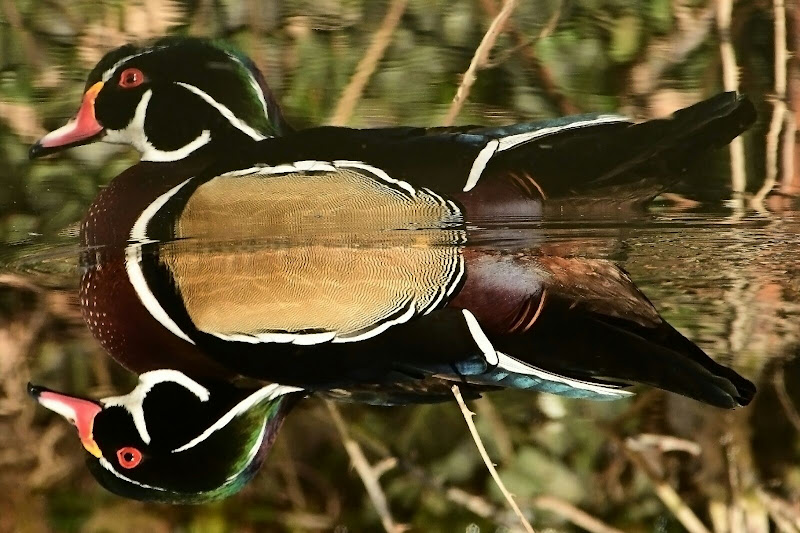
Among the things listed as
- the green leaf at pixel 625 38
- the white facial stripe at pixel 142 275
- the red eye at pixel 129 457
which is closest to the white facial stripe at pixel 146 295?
the white facial stripe at pixel 142 275

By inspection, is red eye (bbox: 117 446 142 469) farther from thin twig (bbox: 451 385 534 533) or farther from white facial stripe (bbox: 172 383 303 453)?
thin twig (bbox: 451 385 534 533)

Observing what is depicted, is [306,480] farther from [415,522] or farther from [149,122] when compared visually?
[149,122]

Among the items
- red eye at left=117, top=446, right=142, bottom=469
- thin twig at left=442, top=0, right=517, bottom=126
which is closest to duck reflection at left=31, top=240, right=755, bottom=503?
red eye at left=117, top=446, right=142, bottom=469

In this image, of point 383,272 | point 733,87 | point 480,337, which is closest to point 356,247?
point 383,272

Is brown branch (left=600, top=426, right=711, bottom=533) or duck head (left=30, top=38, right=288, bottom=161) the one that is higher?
duck head (left=30, top=38, right=288, bottom=161)

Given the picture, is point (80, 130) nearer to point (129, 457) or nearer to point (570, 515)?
point (129, 457)

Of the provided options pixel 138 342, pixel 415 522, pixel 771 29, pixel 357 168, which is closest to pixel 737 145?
pixel 771 29

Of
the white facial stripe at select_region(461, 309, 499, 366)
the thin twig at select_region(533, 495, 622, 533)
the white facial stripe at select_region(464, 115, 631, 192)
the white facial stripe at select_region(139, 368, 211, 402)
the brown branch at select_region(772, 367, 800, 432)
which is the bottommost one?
the thin twig at select_region(533, 495, 622, 533)
